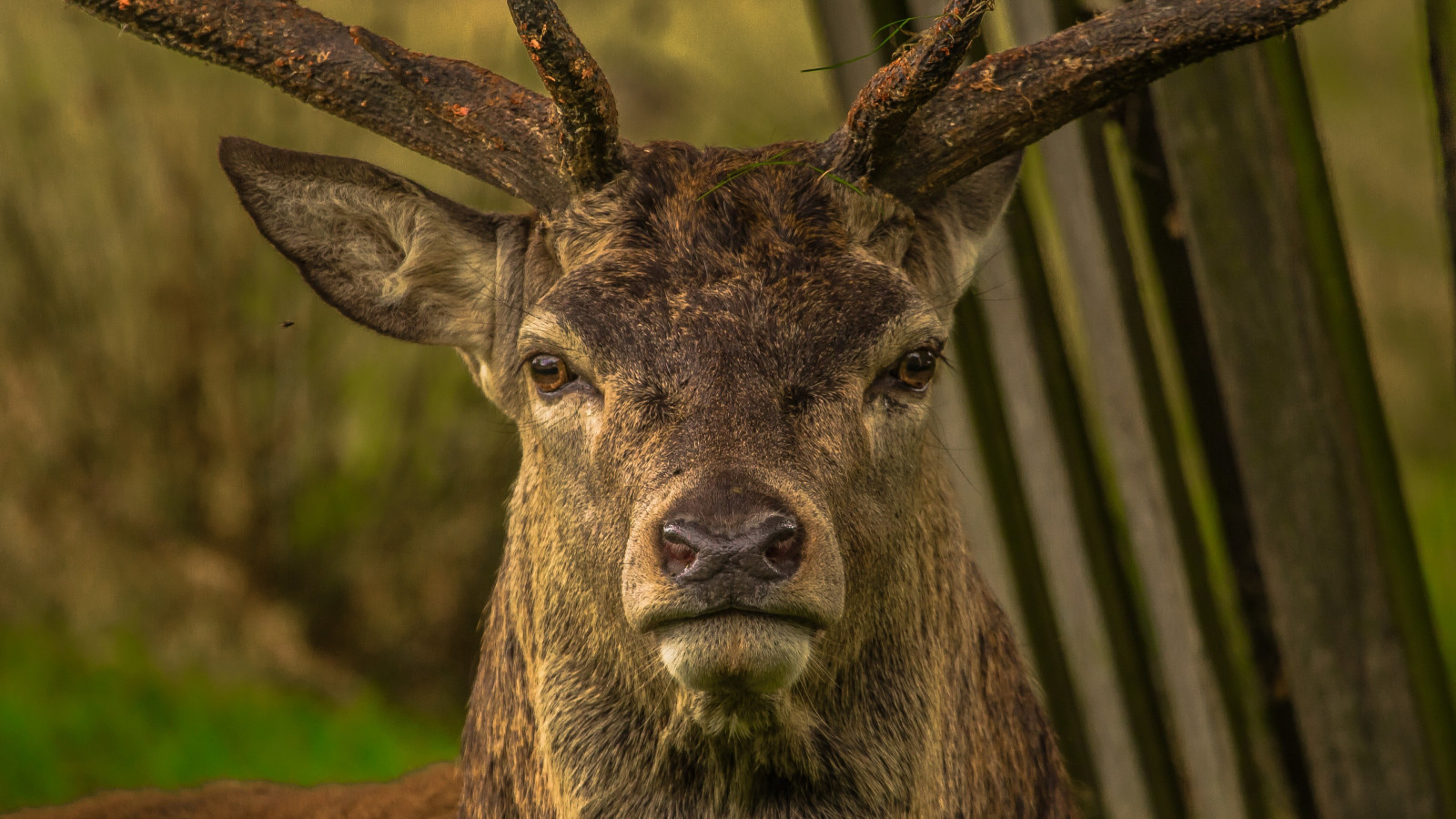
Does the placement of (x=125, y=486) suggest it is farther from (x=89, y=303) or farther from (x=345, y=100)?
(x=345, y=100)

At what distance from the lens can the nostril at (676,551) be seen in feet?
8.46

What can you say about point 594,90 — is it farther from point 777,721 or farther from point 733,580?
point 777,721

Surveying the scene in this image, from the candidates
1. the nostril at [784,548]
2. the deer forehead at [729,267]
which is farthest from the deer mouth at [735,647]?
the deer forehead at [729,267]

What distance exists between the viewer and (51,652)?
329 inches

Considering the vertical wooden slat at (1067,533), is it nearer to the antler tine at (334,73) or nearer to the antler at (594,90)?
the antler at (594,90)

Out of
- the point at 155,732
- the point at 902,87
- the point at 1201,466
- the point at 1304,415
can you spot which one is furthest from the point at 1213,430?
the point at 155,732

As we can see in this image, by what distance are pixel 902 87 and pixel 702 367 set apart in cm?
78

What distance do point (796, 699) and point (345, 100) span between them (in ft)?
5.94

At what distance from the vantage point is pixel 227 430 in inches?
357

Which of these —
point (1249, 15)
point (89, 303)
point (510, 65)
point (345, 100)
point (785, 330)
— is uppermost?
point (510, 65)

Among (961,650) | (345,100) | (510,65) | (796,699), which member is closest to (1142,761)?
(961,650)

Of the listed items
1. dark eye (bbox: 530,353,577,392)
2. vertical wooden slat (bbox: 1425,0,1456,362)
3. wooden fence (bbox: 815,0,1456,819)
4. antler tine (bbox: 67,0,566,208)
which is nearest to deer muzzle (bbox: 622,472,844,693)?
dark eye (bbox: 530,353,577,392)

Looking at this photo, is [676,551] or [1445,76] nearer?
[676,551]

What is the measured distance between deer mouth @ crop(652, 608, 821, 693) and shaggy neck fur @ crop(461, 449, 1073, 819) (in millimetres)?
182
